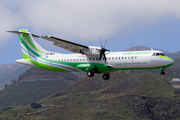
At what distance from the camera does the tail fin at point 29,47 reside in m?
47.0

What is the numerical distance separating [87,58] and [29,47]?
11.7 meters

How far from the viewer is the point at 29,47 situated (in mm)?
47344

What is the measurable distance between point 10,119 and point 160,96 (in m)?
95.6

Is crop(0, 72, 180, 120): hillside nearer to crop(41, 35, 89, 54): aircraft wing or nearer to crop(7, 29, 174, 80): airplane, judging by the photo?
crop(7, 29, 174, 80): airplane

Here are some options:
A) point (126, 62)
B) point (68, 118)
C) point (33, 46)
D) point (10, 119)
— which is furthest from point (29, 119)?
point (126, 62)

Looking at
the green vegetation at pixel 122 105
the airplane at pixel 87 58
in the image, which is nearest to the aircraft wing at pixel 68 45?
the airplane at pixel 87 58

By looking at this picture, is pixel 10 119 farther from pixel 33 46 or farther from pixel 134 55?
pixel 134 55

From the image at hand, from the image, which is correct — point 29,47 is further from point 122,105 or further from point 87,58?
point 122,105

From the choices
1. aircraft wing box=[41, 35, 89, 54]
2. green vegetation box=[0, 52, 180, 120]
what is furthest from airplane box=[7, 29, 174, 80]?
green vegetation box=[0, 52, 180, 120]

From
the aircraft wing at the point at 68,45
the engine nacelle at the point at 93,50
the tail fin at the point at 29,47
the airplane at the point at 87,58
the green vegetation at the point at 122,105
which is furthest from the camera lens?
the green vegetation at the point at 122,105

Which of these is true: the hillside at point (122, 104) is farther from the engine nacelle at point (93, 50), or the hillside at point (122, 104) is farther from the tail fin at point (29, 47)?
the engine nacelle at point (93, 50)

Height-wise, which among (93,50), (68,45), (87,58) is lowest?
(87,58)

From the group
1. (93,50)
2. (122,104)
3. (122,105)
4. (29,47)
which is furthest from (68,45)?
(122,104)

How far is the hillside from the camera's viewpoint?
6132 inches
